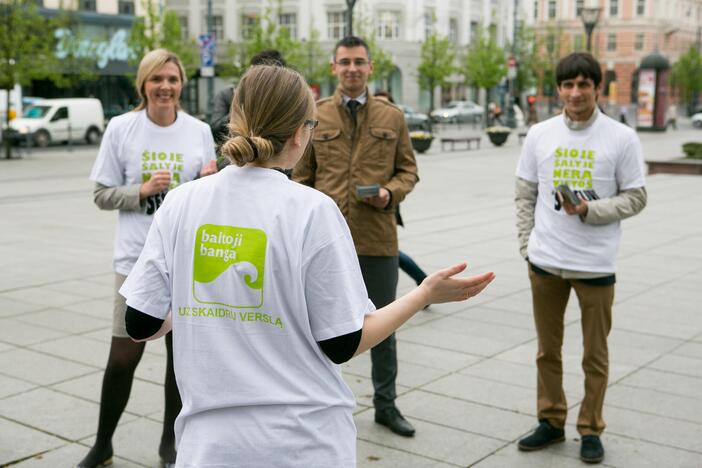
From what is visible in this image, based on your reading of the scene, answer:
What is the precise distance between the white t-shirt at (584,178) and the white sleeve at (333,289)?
2.57m

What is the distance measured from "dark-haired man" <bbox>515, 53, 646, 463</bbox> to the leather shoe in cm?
61

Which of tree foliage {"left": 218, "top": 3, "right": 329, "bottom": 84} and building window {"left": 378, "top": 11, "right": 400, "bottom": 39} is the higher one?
building window {"left": 378, "top": 11, "right": 400, "bottom": 39}

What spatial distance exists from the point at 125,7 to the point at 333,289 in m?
51.7

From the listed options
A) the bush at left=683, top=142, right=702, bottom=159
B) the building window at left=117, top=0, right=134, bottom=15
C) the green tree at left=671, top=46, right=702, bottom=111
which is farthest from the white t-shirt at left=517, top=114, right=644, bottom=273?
the green tree at left=671, top=46, right=702, bottom=111

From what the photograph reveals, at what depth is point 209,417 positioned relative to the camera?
2.17m

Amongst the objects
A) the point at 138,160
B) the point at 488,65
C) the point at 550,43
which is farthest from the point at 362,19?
the point at 138,160

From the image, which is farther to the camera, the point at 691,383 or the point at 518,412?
the point at 691,383

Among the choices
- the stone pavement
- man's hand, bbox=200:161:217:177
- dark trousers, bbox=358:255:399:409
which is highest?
man's hand, bbox=200:161:217:177

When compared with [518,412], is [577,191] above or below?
above

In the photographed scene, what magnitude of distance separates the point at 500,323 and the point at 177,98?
376 cm

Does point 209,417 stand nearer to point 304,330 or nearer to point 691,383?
point 304,330

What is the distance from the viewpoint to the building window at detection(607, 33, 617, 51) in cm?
8631

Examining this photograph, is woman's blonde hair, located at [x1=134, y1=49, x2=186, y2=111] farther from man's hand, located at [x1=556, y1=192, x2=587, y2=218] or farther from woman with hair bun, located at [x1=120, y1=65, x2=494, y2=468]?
woman with hair bun, located at [x1=120, y1=65, x2=494, y2=468]

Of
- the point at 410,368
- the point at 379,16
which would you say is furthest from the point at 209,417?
the point at 379,16
